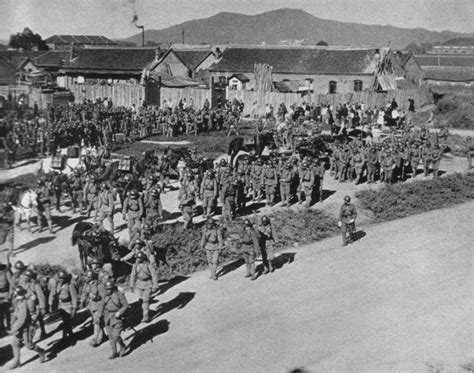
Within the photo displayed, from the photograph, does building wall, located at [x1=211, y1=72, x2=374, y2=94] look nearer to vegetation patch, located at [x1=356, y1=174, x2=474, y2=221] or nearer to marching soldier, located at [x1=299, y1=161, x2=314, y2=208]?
vegetation patch, located at [x1=356, y1=174, x2=474, y2=221]

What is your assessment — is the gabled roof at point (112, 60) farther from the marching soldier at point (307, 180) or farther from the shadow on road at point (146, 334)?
the shadow on road at point (146, 334)

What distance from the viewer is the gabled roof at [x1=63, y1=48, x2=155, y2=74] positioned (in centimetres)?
4741

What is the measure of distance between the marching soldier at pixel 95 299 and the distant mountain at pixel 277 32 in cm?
7643

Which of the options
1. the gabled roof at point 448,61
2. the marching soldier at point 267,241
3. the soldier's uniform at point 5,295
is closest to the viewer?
the soldier's uniform at point 5,295

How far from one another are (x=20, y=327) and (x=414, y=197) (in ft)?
45.6

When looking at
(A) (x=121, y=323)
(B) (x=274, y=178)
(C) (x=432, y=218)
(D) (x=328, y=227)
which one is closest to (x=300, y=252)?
(D) (x=328, y=227)

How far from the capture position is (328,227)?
16828 mm

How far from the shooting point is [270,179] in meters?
18.0

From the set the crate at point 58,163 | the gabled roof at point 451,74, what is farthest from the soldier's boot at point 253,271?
the gabled roof at point 451,74

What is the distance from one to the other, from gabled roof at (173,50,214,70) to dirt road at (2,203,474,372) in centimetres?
4246

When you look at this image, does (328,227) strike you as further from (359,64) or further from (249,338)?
(359,64)

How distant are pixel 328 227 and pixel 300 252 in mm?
2148

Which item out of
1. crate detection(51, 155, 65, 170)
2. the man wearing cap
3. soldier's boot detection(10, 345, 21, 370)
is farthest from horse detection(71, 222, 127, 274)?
crate detection(51, 155, 65, 170)

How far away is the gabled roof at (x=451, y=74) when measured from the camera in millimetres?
66562
